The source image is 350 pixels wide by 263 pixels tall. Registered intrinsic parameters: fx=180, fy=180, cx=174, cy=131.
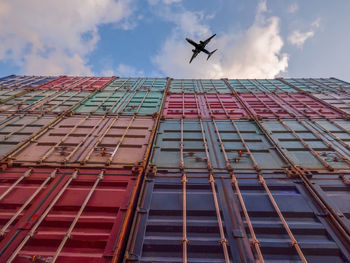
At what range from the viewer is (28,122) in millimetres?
8320

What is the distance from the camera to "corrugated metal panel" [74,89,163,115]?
10023 millimetres

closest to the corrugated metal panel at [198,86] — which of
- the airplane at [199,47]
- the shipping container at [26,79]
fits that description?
the airplane at [199,47]

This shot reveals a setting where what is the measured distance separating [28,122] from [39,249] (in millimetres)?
6804

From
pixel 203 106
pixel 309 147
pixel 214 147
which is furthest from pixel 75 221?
pixel 203 106

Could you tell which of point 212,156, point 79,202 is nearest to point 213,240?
point 212,156

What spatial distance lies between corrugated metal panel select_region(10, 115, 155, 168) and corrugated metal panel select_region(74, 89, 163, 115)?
4.05 ft

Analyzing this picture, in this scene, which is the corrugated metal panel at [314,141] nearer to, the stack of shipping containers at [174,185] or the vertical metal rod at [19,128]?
the stack of shipping containers at [174,185]

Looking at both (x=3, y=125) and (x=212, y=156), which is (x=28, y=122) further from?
(x=212, y=156)

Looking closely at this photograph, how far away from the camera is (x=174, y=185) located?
17.0ft

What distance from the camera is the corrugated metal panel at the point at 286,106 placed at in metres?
9.51

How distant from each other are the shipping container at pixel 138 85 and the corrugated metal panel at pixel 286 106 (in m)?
6.72

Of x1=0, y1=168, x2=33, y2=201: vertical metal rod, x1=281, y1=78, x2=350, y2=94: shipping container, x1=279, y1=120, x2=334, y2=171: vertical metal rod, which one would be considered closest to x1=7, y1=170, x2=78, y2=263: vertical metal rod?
x1=0, y1=168, x2=33, y2=201: vertical metal rod

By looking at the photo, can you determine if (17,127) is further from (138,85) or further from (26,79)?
(26,79)

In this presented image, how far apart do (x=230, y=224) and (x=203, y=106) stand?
7.82 meters
